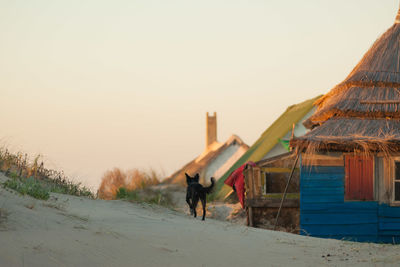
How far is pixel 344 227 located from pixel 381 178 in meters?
1.50

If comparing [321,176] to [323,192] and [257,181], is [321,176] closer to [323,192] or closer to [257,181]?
[323,192]

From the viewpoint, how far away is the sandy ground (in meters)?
5.11

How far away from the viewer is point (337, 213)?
1310 centimetres

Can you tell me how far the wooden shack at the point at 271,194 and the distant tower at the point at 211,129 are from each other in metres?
20.5

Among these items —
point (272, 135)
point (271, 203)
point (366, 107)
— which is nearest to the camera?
point (366, 107)

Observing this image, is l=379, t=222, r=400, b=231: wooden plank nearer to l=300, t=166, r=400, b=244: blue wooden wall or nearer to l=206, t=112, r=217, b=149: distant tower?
l=300, t=166, r=400, b=244: blue wooden wall

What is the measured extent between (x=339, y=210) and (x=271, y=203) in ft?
6.80

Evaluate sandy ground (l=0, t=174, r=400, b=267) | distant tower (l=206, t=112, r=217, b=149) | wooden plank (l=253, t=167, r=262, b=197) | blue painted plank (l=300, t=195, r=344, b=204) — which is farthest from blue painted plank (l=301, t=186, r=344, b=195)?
distant tower (l=206, t=112, r=217, b=149)

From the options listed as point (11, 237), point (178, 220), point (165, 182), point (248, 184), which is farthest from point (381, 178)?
point (165, 182)

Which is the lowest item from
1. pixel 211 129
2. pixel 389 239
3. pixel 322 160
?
pixel 389 239

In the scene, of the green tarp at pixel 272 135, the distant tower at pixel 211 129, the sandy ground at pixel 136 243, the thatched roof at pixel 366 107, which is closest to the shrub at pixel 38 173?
the sandy ground at pixel 136 243

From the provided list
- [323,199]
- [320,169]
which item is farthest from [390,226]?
[320,169]

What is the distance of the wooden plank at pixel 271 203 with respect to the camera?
569 inches

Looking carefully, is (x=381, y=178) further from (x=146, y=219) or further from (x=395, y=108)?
(x=146, y=219)
